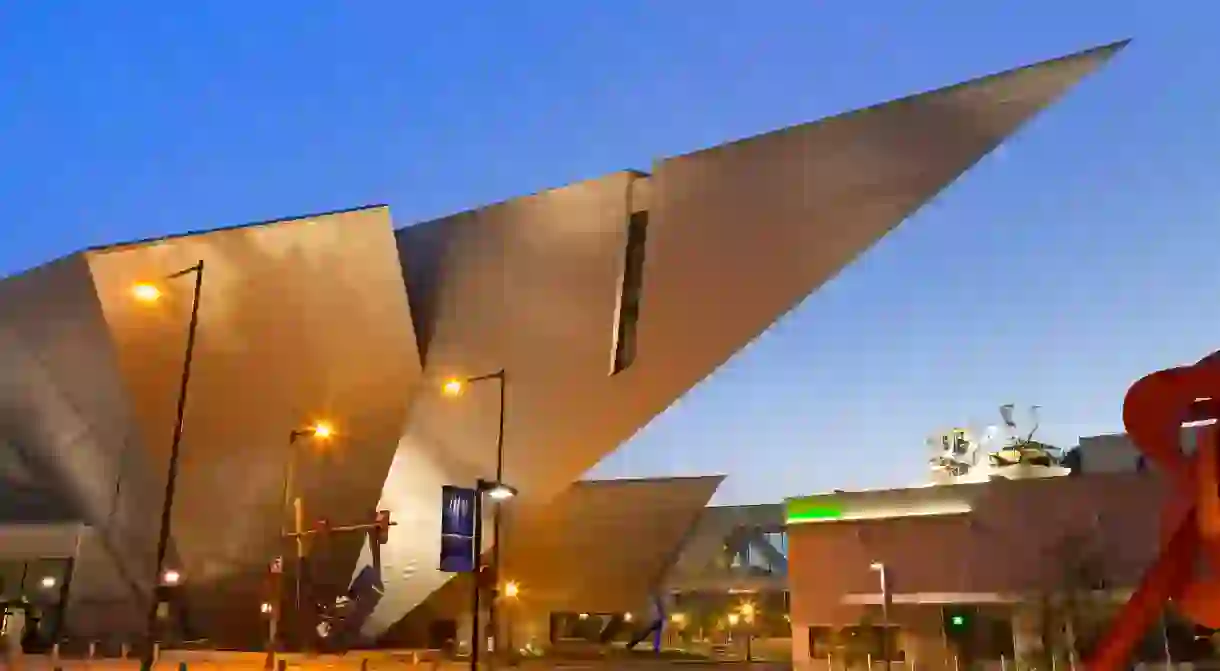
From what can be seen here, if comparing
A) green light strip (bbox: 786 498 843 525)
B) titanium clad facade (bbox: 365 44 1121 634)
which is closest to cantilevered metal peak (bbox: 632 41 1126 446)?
titanium clad facade (bbox: 365 44 1121 634)

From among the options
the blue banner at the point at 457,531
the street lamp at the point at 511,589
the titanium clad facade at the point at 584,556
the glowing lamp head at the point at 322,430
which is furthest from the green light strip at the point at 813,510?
the blue banner at the point at 457,531

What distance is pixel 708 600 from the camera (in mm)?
78250

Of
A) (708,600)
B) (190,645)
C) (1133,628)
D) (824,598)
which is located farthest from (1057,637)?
(708,600)

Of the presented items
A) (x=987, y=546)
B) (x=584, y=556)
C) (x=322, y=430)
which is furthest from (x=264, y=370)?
(x=987, y=546)

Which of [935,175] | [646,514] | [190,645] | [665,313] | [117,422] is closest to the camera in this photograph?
[935,175]

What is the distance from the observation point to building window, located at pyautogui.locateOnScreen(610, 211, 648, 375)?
84.4 ft

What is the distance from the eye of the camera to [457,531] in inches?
656

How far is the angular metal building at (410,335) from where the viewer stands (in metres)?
23.9

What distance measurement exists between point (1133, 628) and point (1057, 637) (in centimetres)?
2227

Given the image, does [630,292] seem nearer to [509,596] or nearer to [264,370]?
[264,370]

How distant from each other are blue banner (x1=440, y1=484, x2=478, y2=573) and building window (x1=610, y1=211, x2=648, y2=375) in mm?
10299

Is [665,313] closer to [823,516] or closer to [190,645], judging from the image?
[823,516]

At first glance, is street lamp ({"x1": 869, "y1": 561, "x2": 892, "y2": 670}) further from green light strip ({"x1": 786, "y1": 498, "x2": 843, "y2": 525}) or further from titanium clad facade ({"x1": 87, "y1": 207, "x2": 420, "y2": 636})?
titanium clad facade ({"x1": 87, "y1": 207, "x2": 420, "y2": 636})

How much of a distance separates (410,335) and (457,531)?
1159cm
